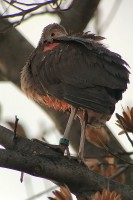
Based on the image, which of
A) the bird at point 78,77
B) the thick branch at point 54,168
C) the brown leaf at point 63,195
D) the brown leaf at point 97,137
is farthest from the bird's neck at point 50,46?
the brown leaf at point 63,195

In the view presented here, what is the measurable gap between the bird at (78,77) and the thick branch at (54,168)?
0.59m

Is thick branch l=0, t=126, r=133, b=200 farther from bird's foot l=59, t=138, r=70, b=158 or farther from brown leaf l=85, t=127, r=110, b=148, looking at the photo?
brown leaf l=85, t=127, r=110, b=148

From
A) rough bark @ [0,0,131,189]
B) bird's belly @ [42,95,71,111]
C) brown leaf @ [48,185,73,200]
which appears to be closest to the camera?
brown leaf @ [48,185,73,200]

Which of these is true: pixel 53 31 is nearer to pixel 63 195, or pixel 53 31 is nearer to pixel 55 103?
pixel 55 103

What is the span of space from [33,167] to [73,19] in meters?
2.69

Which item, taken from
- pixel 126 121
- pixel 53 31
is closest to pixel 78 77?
pixel 126 121

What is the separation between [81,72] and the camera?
4566mm

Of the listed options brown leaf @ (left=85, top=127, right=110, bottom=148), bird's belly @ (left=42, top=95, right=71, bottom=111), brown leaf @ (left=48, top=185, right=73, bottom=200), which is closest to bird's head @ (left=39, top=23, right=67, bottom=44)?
bird's belly @ (left=42, top=95, right=71, bottom=111)

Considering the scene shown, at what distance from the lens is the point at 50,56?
4.80 m

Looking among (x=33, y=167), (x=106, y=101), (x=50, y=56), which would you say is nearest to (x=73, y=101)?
(x=106, y=101)

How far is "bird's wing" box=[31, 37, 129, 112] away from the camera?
172 inches

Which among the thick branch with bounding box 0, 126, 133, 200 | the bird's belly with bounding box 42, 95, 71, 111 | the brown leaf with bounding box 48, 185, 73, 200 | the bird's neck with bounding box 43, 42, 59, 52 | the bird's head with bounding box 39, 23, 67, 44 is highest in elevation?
the bird's head with bounding box 39, 23, 67, 44

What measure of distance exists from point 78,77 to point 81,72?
66mm

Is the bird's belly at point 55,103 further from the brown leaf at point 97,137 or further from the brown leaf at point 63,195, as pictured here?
the brown leaf at point 63,195
